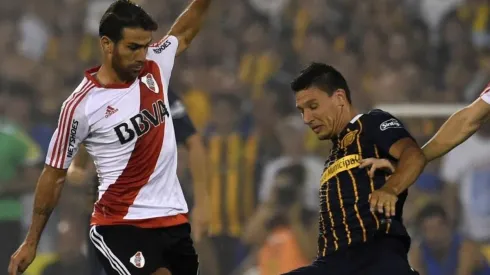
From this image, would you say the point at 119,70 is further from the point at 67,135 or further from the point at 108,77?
the point at 67,135

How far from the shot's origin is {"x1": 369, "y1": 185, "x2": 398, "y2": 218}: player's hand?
16.0 ft

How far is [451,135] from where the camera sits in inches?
219

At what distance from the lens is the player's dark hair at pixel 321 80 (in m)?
5.28

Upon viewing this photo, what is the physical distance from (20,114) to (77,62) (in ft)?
3.92

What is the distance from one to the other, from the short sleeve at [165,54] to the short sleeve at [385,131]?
1070mm

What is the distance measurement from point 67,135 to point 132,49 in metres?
0.50

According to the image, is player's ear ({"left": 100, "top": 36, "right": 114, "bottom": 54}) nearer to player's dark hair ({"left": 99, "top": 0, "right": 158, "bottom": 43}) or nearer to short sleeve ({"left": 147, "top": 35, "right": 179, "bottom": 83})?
player's dark hair ({"left": 99, "top": 0, "right": 158, "bottom": 43})

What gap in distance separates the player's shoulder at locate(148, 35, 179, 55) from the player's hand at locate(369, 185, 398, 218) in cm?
141

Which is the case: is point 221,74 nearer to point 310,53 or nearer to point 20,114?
point 310,53

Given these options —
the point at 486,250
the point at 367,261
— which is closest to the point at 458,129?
the point at 367,261

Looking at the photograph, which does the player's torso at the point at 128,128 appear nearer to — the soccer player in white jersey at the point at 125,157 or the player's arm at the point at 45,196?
the soccer player in white jersey at the point at 125,157

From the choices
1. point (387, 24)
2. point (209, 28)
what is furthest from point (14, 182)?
point (387, 24)

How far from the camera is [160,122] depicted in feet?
17.6

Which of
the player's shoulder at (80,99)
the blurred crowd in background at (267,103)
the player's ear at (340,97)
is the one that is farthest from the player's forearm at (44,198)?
the blurred crowd in background at (267,103)
